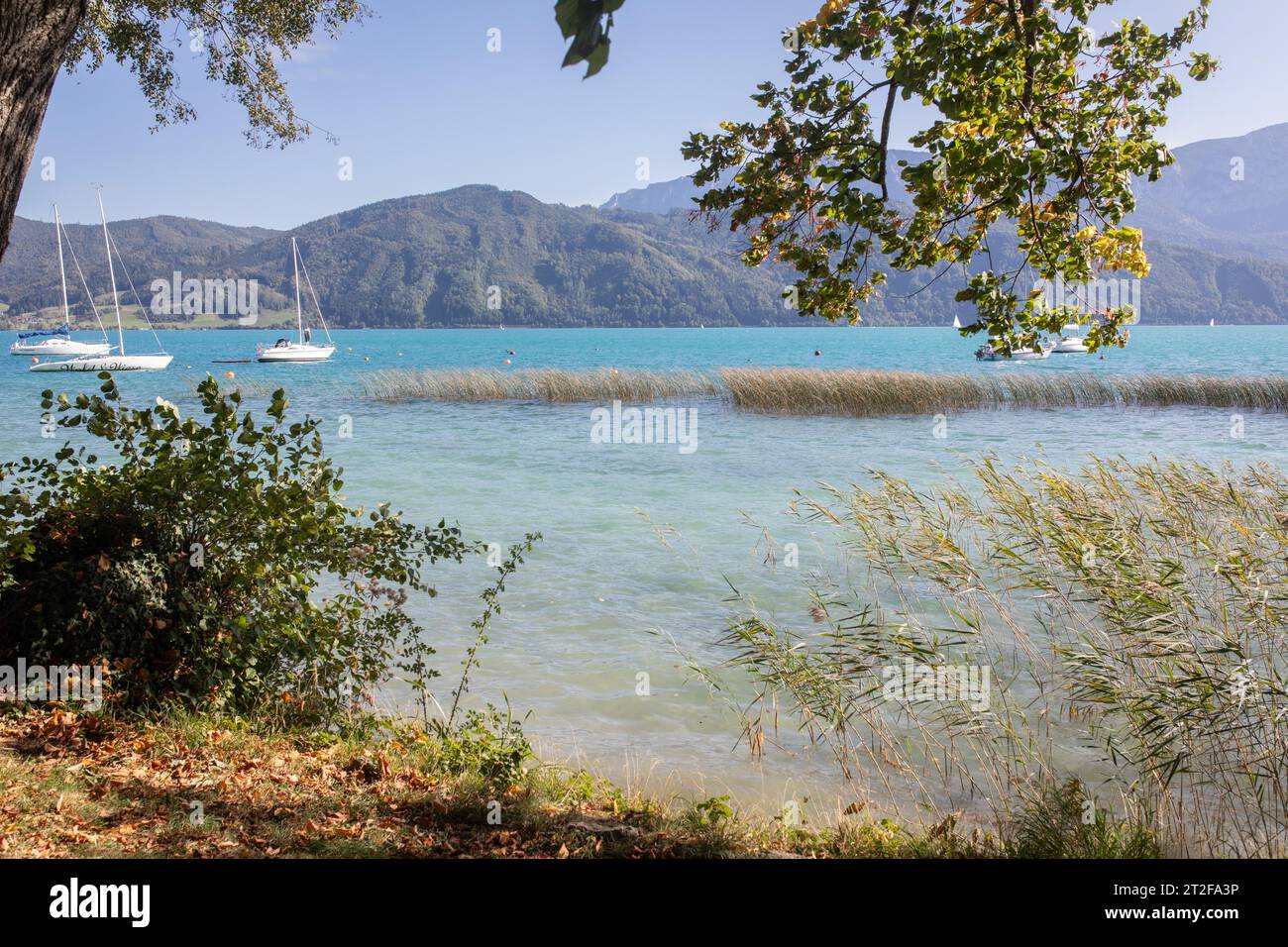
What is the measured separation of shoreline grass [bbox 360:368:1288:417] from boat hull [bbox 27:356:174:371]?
22571mm

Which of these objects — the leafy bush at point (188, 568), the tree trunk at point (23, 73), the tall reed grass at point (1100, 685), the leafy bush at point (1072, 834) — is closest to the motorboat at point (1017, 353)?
the tall reed grass at point (1100, 685)

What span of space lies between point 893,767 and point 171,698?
15.9 ft

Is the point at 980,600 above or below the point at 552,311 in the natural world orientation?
below

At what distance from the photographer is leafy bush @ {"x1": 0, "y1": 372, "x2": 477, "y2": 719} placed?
5.46m

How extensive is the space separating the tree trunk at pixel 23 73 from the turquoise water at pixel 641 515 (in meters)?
4.83

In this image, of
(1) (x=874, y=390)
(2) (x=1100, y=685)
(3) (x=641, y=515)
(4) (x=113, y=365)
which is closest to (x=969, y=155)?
(2) (x=1100, y=685)

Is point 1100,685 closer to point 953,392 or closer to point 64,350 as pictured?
point 953,392

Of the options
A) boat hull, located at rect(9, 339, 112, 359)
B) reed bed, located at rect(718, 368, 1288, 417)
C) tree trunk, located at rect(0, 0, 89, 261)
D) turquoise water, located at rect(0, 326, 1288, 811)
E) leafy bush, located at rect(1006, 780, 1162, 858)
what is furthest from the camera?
boat hull, located at rect(9, 339, 112, 359)

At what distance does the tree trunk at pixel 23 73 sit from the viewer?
326 cm

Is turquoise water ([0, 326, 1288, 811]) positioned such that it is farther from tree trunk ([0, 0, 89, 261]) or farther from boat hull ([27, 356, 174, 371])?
boat hull ([27, 356, 174, 371])

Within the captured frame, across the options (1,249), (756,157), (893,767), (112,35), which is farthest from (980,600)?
(112,35)

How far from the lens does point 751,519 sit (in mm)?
15812

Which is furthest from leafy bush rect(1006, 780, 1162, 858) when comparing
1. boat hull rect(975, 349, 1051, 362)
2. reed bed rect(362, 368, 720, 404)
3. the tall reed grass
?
reed bed rect(362, 368, 720, 404)
